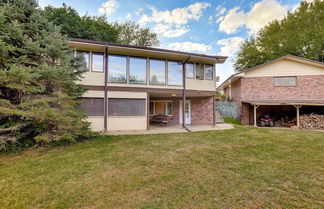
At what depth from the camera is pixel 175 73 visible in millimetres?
10172

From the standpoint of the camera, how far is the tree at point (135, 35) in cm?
2255

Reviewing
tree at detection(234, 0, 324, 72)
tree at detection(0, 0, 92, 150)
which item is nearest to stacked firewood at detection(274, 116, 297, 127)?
tree at detection(234, 0, 324, 72)

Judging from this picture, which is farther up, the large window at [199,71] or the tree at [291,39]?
the tree at [291,39]

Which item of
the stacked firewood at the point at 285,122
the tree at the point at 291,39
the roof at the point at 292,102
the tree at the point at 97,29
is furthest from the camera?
the tree at the point at 291,39

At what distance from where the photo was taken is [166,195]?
2.61m

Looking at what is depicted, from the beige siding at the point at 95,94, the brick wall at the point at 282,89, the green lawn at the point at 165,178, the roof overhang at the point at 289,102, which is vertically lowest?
the green lawn at the point at 165,178

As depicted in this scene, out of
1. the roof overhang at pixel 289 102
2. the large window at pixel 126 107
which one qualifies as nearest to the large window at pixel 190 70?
the large window at pixel 126 107

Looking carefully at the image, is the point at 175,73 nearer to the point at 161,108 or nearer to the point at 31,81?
the point at 161,108

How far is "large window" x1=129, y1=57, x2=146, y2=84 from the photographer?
920cm

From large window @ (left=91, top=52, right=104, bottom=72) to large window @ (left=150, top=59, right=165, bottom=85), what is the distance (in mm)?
3214

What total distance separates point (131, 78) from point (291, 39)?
2490 cm

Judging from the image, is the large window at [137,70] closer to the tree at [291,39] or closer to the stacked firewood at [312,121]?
the stacked firewood at [312,121]

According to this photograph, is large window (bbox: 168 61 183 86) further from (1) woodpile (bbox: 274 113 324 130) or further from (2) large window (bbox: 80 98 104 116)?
(1) woodpile (bbox: 274 113 324 130)

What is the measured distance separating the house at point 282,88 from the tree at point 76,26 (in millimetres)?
18119
